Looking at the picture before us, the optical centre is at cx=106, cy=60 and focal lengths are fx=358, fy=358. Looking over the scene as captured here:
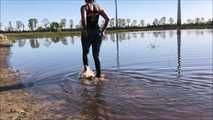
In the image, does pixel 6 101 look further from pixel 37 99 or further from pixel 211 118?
pixel 211 118

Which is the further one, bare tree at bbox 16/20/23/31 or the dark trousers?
bare tree at bbox 16/20/23/31

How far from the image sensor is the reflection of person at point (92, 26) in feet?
31.1

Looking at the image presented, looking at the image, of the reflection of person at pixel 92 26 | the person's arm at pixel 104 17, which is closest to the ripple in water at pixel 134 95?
the reflection of person at pixel 92 26

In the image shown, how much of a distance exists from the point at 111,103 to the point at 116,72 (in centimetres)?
423

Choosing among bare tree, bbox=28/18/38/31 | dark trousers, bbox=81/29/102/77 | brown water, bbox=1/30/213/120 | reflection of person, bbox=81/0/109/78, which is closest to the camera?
brown water, bbox=1/30/213/120

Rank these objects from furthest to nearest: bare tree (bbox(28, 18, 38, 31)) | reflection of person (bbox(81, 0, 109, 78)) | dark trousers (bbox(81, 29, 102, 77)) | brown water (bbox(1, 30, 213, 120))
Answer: bare tree (bbox(28, 18, 38, 31))
dark trousers (bbox(81, 29, 102, 77))
reflection of person (bbox(81, 0, 109, 78))
brown water (bbox(1, 30, 213, 120))

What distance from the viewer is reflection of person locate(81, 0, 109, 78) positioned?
9492 mm

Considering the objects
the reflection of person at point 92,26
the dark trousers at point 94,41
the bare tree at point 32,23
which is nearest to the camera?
the reflection of person at point 92,26

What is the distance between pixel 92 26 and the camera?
31.7 ft

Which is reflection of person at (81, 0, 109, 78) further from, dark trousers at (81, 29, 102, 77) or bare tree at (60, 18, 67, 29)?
bare tree at (60, 18, 67, 29)

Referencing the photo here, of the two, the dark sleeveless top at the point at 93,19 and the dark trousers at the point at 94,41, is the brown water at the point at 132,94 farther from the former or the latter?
the dark sleeveless top at the point at 93,19

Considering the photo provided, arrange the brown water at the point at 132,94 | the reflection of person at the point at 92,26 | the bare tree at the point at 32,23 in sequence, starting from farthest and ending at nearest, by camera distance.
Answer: the bare tree at the point at 32,23 → the reflection of person at the point at 92,26 → the brown water at the point at 132,94

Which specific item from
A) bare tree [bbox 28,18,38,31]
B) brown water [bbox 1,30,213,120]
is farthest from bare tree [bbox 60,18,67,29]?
brown water [bbox 1,30,213,120]

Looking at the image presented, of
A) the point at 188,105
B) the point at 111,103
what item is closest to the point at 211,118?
the point at 188,105
